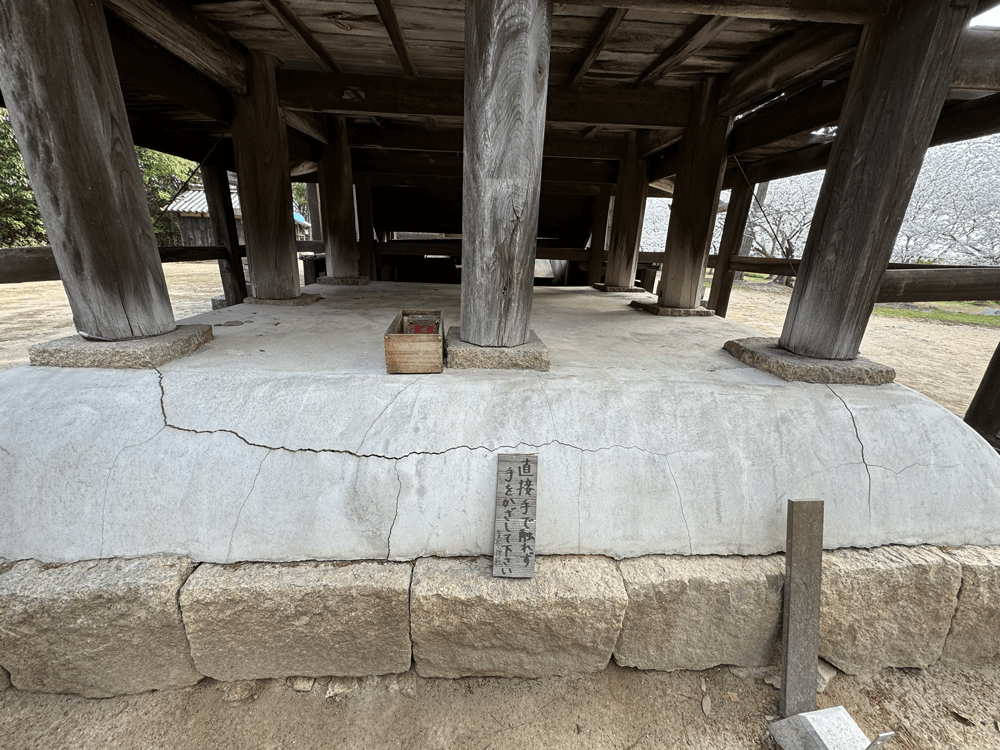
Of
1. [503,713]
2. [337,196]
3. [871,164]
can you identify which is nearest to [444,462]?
[503,713]

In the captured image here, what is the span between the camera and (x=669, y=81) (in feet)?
12.5

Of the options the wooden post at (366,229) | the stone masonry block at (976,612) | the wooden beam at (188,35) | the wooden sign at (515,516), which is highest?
the wooden beam at (188,35)

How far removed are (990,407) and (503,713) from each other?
462 centimetres

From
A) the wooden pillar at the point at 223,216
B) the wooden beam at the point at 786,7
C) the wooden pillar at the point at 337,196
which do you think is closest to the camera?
the wooden beam at the point at 786,7

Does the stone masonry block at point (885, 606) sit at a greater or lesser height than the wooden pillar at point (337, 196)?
lesser

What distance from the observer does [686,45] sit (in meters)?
3.08

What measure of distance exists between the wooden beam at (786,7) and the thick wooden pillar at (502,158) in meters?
0.52

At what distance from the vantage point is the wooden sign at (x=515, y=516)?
193 cm

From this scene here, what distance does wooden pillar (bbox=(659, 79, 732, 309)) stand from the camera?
12.6 ft

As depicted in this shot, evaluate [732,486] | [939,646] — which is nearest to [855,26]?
[732,486]

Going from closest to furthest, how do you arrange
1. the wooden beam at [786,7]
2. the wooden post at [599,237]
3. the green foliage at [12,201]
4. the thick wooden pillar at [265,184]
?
the wooden beam at [786,7], the thick wooden pillar at [265,184], the wooden post at [599,237], the green foliage at [12,201]

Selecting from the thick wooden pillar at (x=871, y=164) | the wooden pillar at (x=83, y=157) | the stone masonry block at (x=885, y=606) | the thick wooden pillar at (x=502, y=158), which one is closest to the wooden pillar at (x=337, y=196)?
the wooden pillar at (x=83, y=157)

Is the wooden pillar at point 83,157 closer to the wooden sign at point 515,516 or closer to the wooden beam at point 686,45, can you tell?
the wooden sign at point 515,516

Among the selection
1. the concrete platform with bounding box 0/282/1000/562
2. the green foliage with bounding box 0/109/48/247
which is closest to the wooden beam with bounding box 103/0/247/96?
the concrete platform with bounding box 0/282/1000/562
